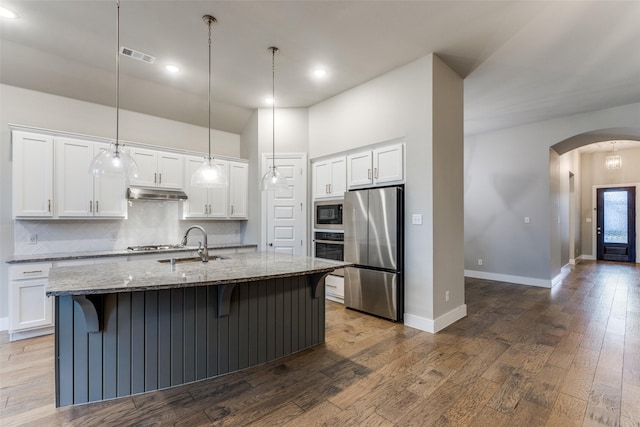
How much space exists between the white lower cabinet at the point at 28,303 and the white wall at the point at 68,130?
55 cm

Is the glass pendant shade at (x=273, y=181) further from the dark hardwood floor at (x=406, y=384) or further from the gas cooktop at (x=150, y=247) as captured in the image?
the gas cooktop at (x=150, y=247)

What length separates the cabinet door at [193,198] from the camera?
4.66m

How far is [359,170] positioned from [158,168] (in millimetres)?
2932

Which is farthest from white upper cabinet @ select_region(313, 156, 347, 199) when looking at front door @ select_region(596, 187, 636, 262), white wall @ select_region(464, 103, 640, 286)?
front door @ select_region(596, 187, 636, 262)

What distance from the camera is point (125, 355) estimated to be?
2107mm

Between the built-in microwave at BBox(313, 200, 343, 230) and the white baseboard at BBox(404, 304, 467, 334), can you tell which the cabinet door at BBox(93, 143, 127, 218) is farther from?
the white baseboard at BBox(404, 304, 467, 334)

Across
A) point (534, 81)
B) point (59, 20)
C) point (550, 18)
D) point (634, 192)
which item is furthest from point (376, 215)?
point (634, 192)

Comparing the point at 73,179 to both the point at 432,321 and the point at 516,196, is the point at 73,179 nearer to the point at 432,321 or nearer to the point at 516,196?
the point at 432,321

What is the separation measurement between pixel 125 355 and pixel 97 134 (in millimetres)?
3432

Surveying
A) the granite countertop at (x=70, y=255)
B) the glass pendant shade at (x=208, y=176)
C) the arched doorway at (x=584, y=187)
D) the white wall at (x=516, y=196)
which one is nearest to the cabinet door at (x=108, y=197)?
the granite countertop at (x=70, y=255)

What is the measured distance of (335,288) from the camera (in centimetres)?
454

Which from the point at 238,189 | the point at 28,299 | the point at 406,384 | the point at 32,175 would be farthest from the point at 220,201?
the point at 406,384

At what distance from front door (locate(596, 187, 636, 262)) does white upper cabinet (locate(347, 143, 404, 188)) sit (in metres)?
8.56

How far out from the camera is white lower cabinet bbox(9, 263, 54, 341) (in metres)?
3.16
